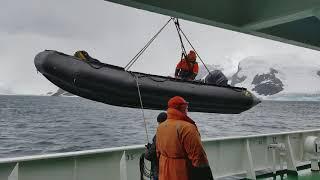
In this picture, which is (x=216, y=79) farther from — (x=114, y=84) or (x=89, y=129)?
(x=89, y=129)

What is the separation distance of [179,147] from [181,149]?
0.02 metres

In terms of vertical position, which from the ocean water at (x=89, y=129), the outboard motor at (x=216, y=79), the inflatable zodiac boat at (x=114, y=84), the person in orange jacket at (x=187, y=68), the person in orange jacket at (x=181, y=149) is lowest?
the person in orange jacket at (x=181, y=149)

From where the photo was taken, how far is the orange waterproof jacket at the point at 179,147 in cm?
279

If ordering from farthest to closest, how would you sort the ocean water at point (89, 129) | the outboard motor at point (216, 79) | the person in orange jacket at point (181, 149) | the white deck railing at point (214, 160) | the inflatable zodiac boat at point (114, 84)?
the ocean water at point (89, 129) < the outboard motor at point (216, 79) < the inflatable zodiac boat at point (114, 84) < the white deck railing at point (214, 160) < the person in orange jacket at point (181, 149)

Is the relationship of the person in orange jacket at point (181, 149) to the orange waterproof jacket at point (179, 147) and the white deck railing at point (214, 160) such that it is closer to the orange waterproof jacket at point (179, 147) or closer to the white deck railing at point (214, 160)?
the orange waterproof jacket at point (179, 147)

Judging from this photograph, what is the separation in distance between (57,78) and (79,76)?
458mm

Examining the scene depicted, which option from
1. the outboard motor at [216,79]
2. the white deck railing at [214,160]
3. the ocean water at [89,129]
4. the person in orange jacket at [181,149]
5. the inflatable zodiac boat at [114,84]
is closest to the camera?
the person in orange jacket at [181,149]

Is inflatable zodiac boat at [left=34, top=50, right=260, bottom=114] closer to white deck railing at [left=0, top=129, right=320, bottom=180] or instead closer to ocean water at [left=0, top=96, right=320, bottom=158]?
white deck railing at [left=0, top=129, right=320, bottom=180]

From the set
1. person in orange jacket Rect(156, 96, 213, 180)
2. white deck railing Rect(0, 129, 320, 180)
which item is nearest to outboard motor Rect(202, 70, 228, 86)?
white deck railing Rect(0, 129, 320, 180)

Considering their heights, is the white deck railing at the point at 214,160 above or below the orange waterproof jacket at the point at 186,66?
below

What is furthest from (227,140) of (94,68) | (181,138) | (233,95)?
(181,138)

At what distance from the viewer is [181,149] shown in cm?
289

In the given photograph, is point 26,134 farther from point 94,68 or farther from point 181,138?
point 181,138

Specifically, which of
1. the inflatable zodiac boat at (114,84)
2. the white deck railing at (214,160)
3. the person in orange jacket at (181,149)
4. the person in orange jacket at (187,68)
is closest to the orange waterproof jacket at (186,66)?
the person in orange jacket at (187,68)
